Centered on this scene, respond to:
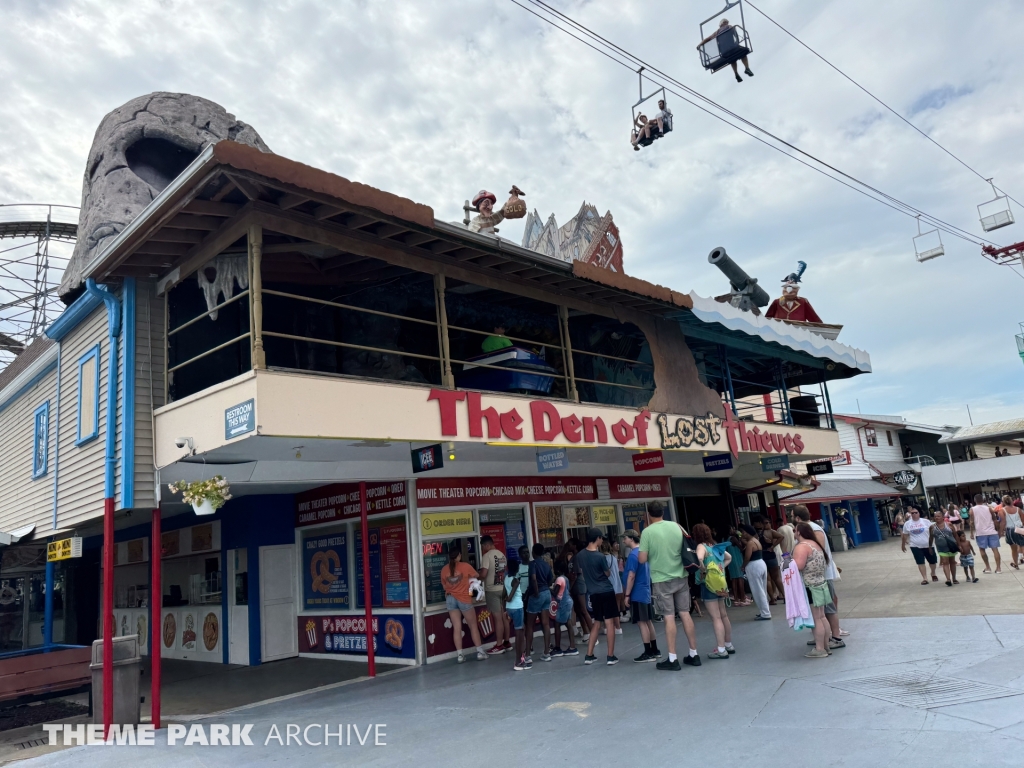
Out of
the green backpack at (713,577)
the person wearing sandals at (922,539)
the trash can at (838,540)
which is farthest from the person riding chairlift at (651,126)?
the trash can at (838,540)

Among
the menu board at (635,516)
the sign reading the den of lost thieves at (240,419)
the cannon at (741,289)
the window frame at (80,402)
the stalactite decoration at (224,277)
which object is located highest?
the cannon at (741,289)

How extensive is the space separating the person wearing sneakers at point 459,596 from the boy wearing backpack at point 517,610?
2.09 ft

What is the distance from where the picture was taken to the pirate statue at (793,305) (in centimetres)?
1798

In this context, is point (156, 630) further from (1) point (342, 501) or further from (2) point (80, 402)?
(1) point (342, 501)

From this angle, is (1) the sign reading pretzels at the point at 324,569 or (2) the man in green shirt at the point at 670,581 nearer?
(2) the man in green shirt at the point at 670,581

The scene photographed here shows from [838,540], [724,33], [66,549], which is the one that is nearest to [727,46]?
[724,33]

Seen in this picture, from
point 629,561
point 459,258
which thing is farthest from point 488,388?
point 629,561

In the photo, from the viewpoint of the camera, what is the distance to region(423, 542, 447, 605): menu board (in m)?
10.9

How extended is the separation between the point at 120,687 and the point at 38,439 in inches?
246

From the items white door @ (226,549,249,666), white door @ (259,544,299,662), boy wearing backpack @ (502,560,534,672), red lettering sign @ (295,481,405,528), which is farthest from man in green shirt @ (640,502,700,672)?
white door @ (226,549,249,666)

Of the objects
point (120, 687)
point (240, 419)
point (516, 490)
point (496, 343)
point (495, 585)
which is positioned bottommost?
point (120, 687)

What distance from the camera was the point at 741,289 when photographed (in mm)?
15695

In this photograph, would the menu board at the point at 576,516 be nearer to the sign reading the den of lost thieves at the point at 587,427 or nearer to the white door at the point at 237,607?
A: the sign reading the den of lost thieves at the point at 587,427

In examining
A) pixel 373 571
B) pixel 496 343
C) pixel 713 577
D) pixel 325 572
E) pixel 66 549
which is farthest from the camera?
pixel 325 572
